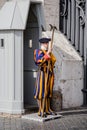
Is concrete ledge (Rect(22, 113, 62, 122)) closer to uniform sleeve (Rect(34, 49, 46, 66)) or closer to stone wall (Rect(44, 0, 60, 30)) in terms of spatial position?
uniform sleeve (Rect(34, 49, 46, 66))

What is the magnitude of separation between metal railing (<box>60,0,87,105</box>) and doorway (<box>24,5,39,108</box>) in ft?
4.70

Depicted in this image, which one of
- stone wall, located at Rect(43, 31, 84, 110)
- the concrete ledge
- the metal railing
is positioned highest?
the metal railing

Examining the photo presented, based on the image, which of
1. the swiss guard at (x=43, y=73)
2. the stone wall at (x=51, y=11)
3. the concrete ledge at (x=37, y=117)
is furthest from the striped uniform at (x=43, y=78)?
the stone wall at (x=51, y=11)

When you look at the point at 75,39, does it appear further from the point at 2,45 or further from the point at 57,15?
the point at 2,45

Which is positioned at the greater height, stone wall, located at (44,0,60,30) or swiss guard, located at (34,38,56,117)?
stone wall, located at (44,0,60,30)

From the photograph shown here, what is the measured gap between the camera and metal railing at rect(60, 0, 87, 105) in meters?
10.9

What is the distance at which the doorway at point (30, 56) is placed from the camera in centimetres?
1002

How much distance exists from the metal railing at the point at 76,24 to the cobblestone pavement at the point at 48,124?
5.93 ft

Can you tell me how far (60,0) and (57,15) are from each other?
1.79 ft

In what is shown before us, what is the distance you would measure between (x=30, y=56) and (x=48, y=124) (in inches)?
86.6

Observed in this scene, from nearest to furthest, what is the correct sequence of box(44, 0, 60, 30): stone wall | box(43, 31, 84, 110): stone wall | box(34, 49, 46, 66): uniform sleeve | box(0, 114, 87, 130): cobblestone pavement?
box(0, 114, 87, 130): cobblestone pavement → box(34, 49, 46, 66): uniform sleeve → box(43, 31, 84, 110): stone wall → box(44, 0, 60, 30): stone wall

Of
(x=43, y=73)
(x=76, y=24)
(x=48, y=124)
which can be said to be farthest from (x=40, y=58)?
(x=76, y=24)

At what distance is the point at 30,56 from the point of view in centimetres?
1011

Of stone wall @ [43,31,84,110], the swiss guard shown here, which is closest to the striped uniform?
the swiss guard
